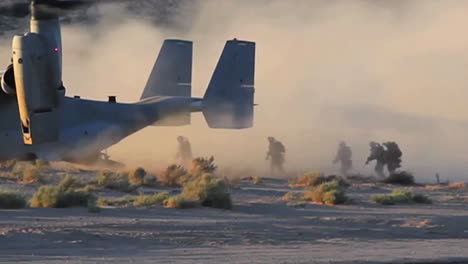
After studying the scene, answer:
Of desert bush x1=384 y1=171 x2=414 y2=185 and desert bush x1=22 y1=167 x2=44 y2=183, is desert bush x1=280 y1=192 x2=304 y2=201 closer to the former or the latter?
desert bush x1=22 y1=167 x2=44 y2=183

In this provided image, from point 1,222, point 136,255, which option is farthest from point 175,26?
point 136,255

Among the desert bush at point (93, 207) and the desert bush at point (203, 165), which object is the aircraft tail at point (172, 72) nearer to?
the desert bush at point (203, 165)

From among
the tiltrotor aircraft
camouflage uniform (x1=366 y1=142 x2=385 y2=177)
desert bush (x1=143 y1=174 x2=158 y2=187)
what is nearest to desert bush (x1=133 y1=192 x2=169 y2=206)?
the tiltrotor aircraft

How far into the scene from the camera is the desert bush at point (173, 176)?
49.6 meters

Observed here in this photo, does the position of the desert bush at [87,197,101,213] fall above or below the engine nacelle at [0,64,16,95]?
below

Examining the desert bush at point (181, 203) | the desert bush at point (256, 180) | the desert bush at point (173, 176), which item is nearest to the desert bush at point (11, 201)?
the desert bush at point (181, 203)

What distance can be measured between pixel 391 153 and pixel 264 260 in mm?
49392

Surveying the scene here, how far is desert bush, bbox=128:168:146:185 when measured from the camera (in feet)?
162

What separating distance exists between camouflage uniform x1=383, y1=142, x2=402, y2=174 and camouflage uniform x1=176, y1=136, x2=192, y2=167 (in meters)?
10.5

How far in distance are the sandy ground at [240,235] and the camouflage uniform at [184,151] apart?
27058mm

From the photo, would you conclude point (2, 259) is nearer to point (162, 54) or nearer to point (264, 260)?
point (264, 260)

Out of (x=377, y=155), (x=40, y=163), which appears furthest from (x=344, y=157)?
(x=40, y=163)

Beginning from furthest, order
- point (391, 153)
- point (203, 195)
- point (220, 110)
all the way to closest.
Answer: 1. point (391, 153)
2. point (220, 110)
3. point (203, 195)

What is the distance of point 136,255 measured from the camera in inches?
904
